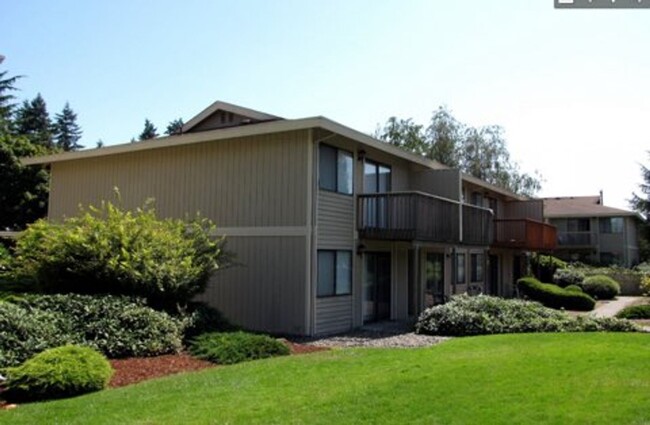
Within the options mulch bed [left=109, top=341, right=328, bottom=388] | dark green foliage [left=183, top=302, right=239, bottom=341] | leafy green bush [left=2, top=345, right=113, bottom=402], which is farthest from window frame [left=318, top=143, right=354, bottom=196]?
leafy green bush [left=2, top=345, right=113, bottom=402]

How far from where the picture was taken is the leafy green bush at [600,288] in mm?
30172

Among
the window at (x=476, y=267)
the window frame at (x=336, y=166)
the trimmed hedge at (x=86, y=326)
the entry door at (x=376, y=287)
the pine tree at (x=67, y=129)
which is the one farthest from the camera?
the pine tree at (x=67, y=129)

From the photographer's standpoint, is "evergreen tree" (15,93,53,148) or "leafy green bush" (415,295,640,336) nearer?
"leafy green bush" (415,295,640,336)

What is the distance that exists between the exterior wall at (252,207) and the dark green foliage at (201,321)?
7.08ft

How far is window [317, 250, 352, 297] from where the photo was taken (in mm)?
15125

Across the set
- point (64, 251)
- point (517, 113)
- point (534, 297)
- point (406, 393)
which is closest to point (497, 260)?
point (534, 297)

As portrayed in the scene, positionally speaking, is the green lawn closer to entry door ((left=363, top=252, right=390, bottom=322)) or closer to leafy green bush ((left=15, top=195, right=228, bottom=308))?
leafy green bush ((left=15, top=195, right=228, bottom=308))

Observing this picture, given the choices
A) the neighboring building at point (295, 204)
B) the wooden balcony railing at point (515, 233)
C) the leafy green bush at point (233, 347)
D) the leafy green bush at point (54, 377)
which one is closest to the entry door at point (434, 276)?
the neighboring building at point (295, 204)

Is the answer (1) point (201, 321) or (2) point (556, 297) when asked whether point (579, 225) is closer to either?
(2) point (556, 297)

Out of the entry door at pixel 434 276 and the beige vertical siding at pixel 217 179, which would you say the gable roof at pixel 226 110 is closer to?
the beige vertical siding at pixel 217 179

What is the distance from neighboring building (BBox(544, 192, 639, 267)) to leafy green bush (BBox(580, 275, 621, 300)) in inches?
578

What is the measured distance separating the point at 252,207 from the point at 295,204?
51.8 inches

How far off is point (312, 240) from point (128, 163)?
268 inches

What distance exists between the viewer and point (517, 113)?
63.4ft
